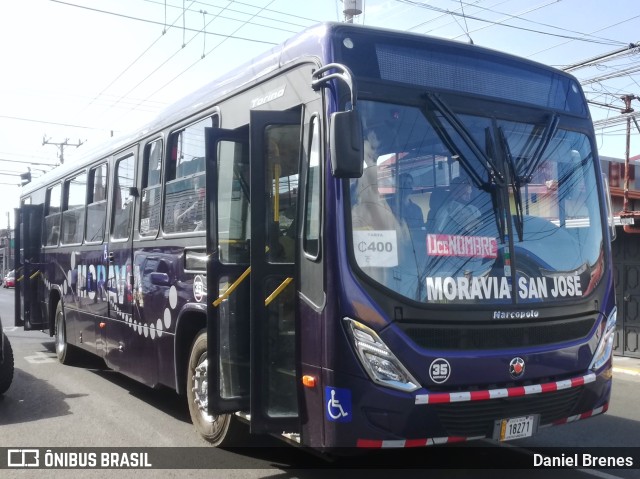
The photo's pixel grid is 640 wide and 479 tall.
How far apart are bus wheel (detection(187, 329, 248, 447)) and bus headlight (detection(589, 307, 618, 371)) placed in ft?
9.24

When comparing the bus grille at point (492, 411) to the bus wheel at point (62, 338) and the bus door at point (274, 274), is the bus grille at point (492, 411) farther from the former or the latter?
the bus wheel at point (62, 338)

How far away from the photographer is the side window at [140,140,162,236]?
7086mm

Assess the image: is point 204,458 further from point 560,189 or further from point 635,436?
point 635,436

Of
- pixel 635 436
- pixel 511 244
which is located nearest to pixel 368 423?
pixel 511 244

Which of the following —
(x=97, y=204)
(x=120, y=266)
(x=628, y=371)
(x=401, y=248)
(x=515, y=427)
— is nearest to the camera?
(x=401, y=248)

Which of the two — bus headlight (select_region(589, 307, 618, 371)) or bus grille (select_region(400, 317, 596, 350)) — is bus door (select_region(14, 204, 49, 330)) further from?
bus headlight (select_region(589, 307, 618, 371))

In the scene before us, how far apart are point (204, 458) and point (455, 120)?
339cm

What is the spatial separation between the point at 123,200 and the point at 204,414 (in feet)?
10.4

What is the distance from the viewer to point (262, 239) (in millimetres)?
4742

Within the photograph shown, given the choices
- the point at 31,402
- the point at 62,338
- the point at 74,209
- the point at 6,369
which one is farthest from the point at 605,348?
the point at 62,338

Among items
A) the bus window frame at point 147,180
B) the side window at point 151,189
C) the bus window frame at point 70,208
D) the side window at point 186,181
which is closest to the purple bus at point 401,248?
the side window at point 186,181

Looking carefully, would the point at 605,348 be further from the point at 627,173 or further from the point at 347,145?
the point at 627,173

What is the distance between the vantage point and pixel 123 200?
8.09 m

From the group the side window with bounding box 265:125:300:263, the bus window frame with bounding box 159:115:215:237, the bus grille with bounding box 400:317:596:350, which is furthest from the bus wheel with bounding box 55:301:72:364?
Answer: the bus grille with bounding box 400:317:596:350
